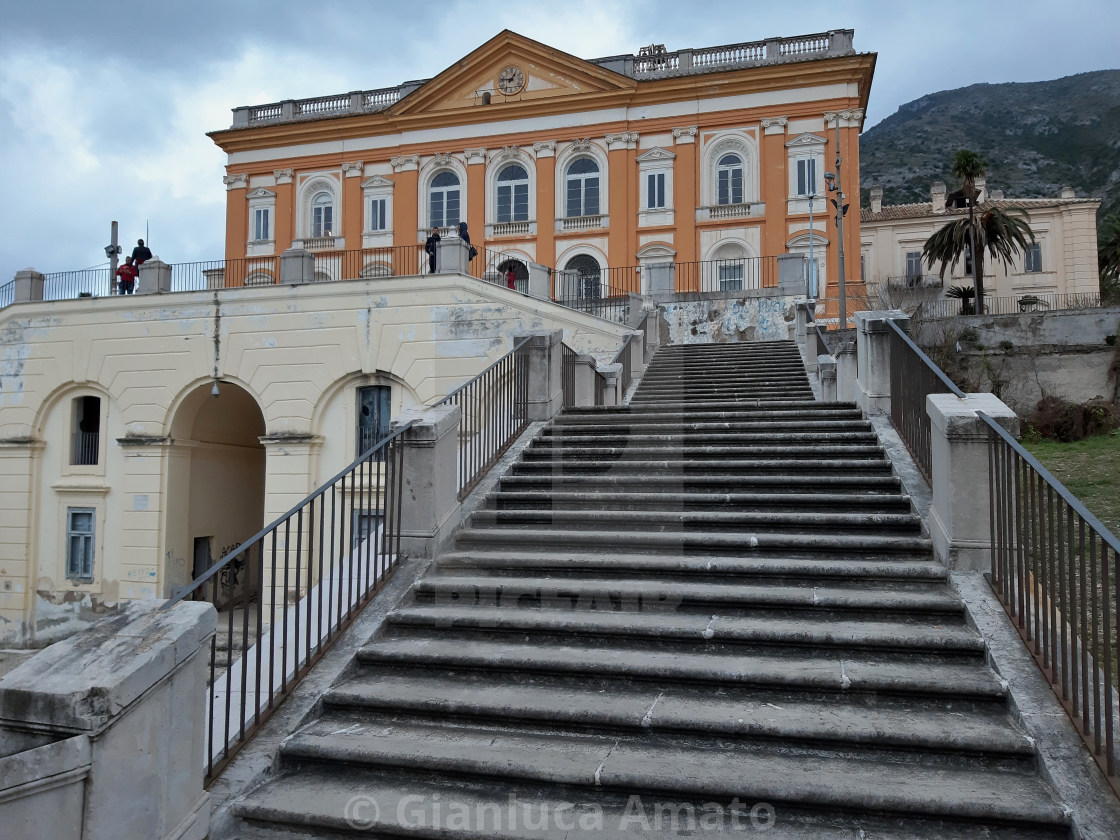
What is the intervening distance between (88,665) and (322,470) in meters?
17.4

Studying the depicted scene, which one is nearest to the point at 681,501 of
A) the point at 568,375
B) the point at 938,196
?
the point at 568,375

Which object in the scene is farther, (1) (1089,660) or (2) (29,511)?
(2) (29,511)

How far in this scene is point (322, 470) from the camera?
68.5 feet

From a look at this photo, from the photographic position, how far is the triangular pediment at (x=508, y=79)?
36719 mm

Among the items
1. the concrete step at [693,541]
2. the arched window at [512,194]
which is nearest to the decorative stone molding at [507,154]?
the arched window at [512,194]

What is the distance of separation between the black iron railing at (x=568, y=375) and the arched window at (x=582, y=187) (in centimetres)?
2626

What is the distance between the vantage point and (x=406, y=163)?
1527 inches

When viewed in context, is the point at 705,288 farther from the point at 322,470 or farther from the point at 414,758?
the point at 414,758

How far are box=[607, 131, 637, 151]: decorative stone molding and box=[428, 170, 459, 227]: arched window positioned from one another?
702 centimetres

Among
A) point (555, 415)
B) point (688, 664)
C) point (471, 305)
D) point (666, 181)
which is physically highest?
point (666, 181)

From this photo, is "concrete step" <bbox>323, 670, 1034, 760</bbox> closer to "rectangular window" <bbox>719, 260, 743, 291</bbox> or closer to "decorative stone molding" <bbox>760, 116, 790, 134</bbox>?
"rectangular window" <bbox>719, 260, 743, 291</bbox>

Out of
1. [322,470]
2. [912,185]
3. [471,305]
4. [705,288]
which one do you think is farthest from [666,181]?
[912,185]

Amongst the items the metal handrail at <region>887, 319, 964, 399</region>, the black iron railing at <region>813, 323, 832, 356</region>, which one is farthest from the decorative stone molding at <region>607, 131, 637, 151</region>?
the metal handrail at <region>887, 319, 964, 399</region>

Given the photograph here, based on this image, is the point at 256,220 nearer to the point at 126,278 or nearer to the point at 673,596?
the point at 126,278
